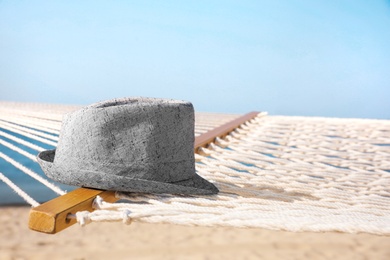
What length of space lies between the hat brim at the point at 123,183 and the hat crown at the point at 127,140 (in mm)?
16

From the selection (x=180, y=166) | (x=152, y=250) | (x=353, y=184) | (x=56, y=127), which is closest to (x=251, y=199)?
(x=180, y=166)

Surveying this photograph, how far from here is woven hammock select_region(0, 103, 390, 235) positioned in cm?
89

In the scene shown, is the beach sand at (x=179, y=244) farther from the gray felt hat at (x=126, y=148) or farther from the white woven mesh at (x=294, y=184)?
the gray felt hat at (x=126, y=148)

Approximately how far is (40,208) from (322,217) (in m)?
0.58

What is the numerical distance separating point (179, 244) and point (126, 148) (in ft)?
22.2

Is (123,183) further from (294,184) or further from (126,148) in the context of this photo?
(294,184)

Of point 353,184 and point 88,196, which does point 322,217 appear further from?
point 353,184

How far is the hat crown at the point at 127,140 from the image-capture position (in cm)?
106

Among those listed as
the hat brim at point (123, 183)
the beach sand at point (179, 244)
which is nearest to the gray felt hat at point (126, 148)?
the hat brim at point (123, 183)

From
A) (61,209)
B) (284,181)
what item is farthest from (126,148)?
(284,181)

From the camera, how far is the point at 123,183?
1052 mm

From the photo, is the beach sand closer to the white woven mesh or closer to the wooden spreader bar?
the white woven mesh

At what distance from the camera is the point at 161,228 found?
27.8 feet

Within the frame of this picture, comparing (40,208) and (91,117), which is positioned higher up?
(91,117)
